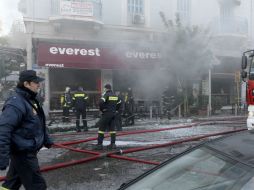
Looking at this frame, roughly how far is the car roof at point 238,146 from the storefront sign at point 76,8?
14051mm

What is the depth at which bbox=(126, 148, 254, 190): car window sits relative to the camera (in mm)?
1975

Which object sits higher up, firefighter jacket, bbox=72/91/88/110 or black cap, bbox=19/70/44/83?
black cap, bbox=19/70/44/83

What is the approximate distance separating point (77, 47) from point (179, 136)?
23.7ft

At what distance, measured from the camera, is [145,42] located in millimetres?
17062

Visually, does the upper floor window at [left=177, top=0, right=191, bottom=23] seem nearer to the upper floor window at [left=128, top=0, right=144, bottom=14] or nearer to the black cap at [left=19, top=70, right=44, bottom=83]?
the upper floor window at [left=128, top=0, right=144, bottom=14]

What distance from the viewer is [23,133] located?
3.46 metres

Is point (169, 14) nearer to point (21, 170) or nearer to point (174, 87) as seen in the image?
point (174, 87)

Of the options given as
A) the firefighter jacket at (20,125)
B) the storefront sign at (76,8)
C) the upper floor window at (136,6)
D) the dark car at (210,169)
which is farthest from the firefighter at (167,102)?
the dark car at (210,169)

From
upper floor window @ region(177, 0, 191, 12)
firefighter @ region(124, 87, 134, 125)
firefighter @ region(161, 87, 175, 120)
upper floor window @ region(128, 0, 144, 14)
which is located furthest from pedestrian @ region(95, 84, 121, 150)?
upper floor window @ region(177, 0, 191, 12)

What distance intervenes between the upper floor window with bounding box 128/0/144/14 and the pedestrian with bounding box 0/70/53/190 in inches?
587

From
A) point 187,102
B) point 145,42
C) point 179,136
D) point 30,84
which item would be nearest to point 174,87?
point 187,102

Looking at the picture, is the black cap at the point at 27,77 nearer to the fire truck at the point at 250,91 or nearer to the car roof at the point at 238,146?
the car roof at the point at 238,146

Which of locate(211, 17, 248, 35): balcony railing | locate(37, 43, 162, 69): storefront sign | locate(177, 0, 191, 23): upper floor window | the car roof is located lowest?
the car roof

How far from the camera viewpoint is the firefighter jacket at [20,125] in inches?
128
